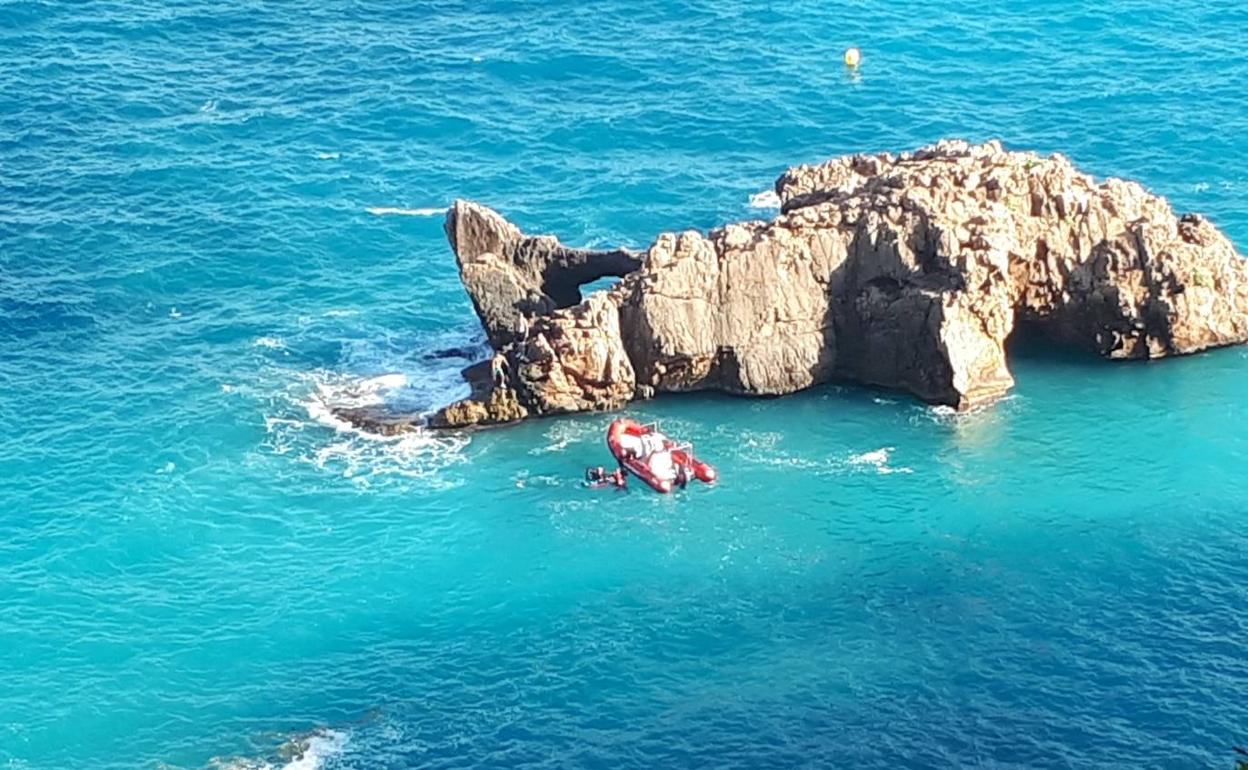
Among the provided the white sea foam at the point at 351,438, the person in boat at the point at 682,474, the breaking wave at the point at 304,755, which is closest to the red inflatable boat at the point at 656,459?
the person in boat at the point at 682,474

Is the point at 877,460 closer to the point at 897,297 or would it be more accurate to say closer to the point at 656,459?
the point at 897,297

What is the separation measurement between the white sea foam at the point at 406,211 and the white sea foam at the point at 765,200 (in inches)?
933

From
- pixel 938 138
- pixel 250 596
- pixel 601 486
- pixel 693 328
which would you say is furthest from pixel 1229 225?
pixel 250 596

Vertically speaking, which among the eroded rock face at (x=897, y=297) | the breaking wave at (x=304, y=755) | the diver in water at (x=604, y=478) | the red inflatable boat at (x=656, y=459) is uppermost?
the eroded rock face at (x=897, y=297)

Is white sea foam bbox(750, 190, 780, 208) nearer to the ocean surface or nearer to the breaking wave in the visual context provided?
the ocean surface

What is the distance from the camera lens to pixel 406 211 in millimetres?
145125

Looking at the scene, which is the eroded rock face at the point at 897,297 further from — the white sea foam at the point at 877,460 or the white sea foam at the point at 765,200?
the white sea foam at the point at 765,200

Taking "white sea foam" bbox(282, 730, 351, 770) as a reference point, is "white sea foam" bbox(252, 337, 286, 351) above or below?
above

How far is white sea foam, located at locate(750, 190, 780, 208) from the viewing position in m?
142

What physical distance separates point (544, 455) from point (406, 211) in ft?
125

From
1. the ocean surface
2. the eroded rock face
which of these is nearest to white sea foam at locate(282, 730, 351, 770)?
the ocean surface

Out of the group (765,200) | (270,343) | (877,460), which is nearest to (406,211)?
(270,343)

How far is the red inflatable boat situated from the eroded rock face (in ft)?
25.8

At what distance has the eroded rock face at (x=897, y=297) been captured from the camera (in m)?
115
